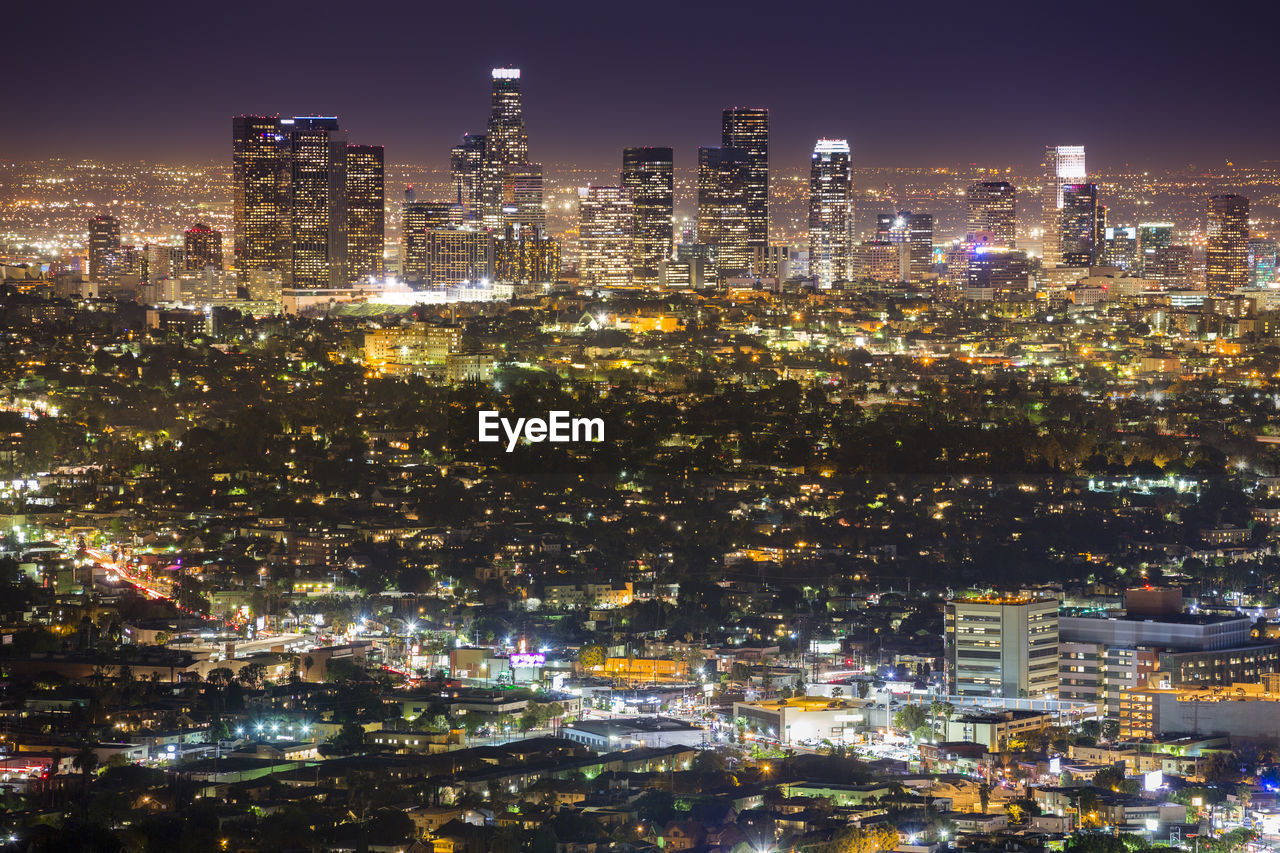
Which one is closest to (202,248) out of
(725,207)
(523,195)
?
(523,195)

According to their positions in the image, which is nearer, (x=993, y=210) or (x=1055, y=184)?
(x=1055, y=184)

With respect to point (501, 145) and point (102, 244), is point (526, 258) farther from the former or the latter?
point (102, 244)

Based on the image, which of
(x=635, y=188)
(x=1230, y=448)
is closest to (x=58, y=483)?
(x=1230, y=448)

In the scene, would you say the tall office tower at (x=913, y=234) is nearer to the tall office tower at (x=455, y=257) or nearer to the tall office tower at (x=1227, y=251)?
the tall office tower at (x=1227, y=251)

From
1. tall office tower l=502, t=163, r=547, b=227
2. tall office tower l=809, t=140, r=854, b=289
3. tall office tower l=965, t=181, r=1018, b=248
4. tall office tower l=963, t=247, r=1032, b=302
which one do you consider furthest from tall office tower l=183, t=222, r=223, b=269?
tall office tower l=965, t=181, r=1018, b=248

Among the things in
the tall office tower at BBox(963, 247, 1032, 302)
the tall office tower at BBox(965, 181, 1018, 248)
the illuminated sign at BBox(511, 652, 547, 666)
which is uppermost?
the tall office tower at BBox(965, 181, 1018, 248)

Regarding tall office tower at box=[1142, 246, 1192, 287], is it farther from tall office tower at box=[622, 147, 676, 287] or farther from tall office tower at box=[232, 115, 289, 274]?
tall office tower at box=[232, 115, 289, 274]

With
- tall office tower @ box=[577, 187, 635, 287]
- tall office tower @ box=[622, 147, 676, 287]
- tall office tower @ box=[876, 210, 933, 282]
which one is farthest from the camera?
tall office tower @ box=[876, 210, 933, 282]
